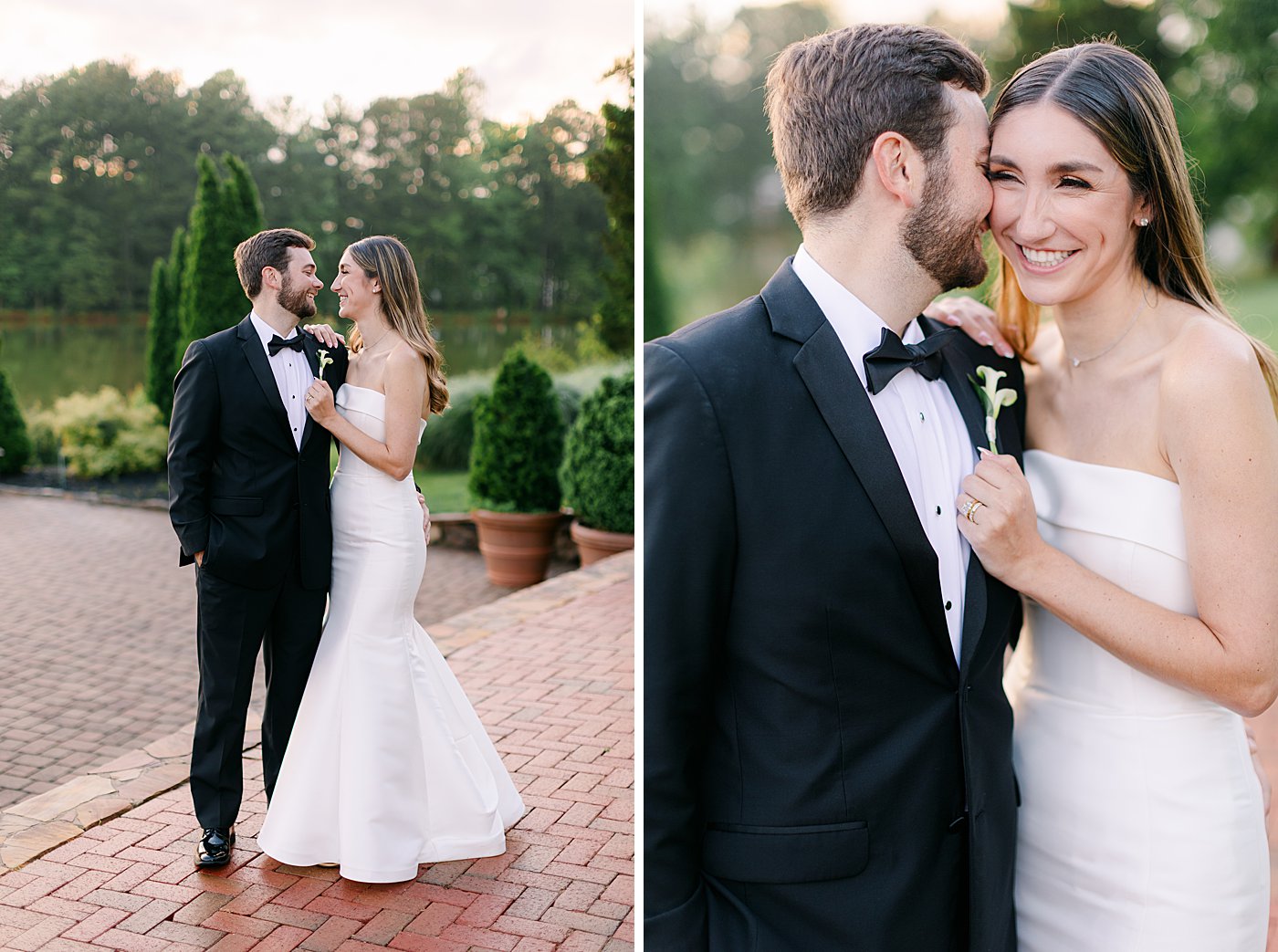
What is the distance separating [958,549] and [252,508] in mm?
2064

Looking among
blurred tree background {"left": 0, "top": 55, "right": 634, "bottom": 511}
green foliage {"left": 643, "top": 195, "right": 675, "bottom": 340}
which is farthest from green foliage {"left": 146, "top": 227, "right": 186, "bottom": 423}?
green foliage {"left": 643, "top": 195, "right": 675, "bottom": 340}

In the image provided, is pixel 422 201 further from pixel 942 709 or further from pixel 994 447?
pixel 942 709

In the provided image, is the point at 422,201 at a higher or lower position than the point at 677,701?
higher

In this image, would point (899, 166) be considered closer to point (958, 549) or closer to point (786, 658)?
point (958, 549)

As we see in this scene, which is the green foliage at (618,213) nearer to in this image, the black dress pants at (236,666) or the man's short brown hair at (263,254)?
the man's short brown hair at (263,254)

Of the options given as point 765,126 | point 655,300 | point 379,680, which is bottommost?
point 379,680

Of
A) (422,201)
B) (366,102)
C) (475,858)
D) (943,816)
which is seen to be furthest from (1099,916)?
(366,102)

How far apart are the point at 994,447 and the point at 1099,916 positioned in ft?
3.20

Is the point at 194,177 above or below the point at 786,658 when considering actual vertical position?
above

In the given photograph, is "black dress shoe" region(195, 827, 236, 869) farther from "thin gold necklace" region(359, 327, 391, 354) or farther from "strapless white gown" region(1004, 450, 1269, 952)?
"strapless white gown" region(1004, 450, 1269, 952)

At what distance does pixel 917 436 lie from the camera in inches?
73.0

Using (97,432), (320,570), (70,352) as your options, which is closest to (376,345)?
(320,570)

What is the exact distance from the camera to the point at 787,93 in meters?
1.88

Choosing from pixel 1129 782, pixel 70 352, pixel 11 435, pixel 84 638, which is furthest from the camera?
pixel 84 638
